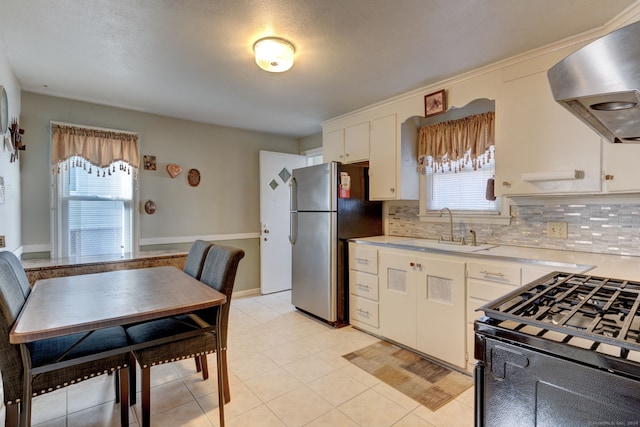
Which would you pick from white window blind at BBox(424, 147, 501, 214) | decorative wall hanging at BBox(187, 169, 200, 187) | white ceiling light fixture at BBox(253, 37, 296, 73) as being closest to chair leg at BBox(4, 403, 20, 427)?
white ceiling light fixture at BBox(253, 37, 296, 73)

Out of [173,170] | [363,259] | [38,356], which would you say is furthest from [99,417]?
[173,170]

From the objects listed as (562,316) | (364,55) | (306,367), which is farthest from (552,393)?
(364,55)

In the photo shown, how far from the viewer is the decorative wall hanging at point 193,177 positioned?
3896 mm

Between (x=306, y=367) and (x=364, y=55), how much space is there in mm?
2313

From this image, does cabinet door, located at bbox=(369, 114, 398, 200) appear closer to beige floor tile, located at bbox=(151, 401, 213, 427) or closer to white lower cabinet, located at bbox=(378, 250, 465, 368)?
white lower cabinet, located at bbox=(378, 250, 465, 368)

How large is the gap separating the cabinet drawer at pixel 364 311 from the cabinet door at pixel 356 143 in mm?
1459

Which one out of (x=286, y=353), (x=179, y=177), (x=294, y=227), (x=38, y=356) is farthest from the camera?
(x=179, y=177)

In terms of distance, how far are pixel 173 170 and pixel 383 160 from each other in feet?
7.88

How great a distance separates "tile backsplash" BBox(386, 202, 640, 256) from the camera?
6.70ft

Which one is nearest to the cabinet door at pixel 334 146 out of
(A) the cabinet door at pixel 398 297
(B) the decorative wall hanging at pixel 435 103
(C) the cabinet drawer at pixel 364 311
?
(B) the decorative wall hanging at pixel 435 103

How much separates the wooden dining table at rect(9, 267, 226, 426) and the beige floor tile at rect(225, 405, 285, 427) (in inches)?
5.4

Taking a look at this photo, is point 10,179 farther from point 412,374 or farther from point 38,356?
point 412,374

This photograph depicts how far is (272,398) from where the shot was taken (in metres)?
2.06

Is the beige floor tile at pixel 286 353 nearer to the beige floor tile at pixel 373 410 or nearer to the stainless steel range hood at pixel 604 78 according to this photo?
the beige floor tile at pixel 373 410
